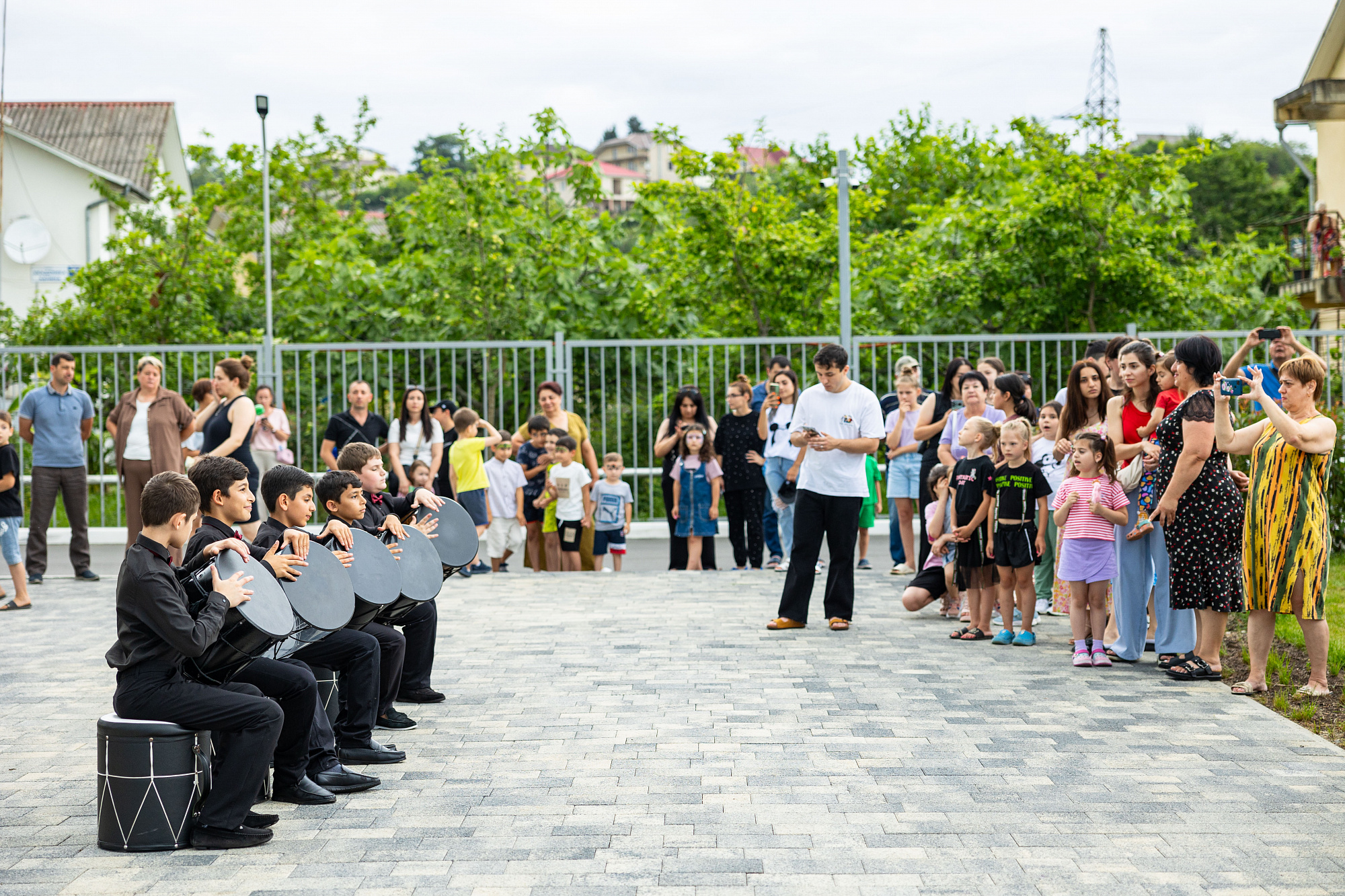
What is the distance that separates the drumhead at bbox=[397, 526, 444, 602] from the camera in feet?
18.1

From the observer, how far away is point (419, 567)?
5.62 metres

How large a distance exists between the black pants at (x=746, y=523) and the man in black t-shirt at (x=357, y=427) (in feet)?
10.6

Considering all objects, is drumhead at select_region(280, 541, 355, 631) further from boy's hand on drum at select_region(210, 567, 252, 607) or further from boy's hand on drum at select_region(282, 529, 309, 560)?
boy's hand on drum at select_region(210, 567, 252, 607)

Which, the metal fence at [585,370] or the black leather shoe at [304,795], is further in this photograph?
the metal fence at [585,370]

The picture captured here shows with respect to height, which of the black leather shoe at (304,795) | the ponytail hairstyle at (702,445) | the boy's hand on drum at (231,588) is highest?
the ponytail hairstyle at (702,445)

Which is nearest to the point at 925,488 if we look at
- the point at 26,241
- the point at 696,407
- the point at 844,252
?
the point at 696,407

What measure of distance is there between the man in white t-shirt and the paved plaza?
57cm

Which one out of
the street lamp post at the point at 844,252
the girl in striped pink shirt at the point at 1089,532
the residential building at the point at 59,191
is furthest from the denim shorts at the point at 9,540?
the residential building at the point at 59,191

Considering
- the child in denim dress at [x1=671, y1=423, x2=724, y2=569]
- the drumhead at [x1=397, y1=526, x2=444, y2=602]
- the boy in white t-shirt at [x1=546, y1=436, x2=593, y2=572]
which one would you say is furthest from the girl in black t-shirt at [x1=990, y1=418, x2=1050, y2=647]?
the boy in white t-shirt at [x1=546, y1=436, x2=593, y2=572]

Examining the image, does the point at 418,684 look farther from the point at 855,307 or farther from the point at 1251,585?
the point at 855,307

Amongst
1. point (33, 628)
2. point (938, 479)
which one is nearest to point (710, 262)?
point (938, 479)

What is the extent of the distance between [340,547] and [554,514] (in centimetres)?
630

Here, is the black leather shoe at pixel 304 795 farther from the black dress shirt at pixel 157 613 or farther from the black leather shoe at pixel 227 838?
the black dress shirt at pixel 157 613

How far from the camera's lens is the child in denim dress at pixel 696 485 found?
37.1ft
